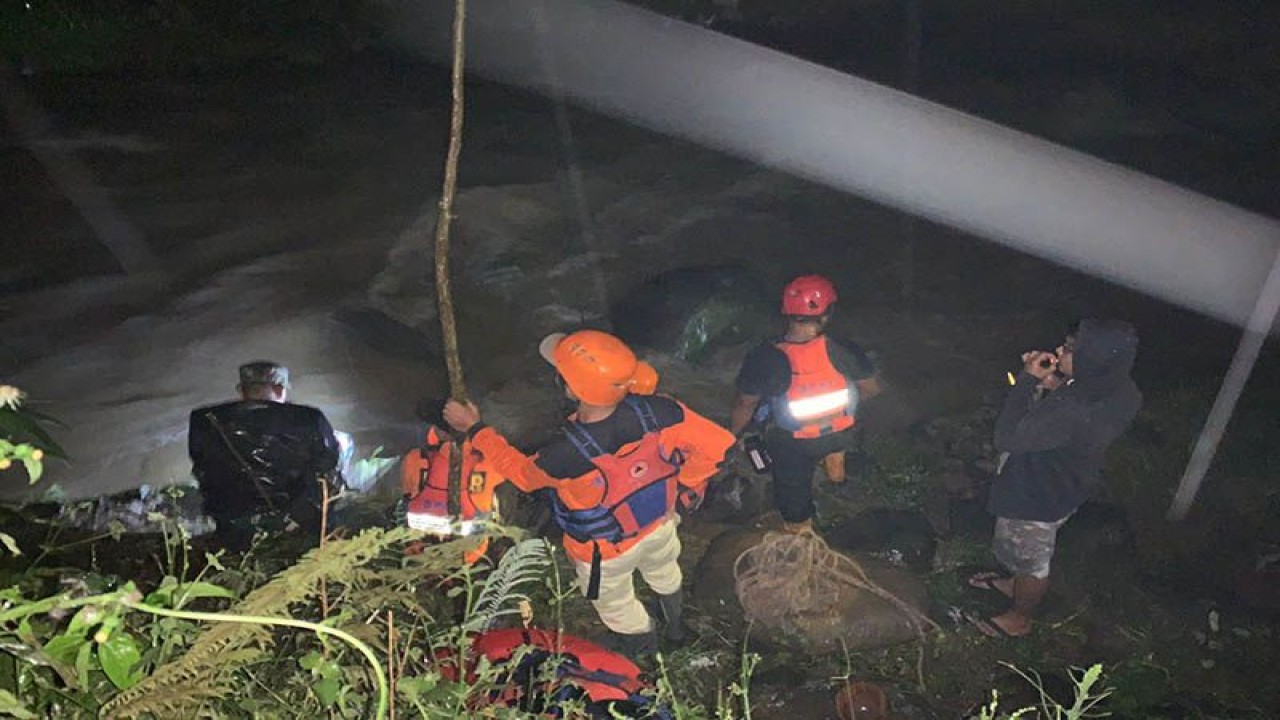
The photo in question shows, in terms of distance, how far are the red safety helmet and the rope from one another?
1.30 metres

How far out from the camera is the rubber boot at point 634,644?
441 cm

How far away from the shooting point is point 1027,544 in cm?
468

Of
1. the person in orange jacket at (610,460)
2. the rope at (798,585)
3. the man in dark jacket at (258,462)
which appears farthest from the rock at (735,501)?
the man in dark jacket at (258,462)

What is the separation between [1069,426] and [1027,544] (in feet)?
2.64

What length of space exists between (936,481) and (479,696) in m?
5.06

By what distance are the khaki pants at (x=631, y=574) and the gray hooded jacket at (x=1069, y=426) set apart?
1.73 meters

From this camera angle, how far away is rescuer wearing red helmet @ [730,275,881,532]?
16.1 feet

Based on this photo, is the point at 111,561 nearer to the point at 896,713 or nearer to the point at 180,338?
the point at 896,713

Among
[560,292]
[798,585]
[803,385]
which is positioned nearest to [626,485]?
[803,385]

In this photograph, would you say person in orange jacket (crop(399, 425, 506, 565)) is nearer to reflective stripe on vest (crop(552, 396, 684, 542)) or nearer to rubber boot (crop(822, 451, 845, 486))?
reflective stripe on vest (crop(552, 396, 684, 542))

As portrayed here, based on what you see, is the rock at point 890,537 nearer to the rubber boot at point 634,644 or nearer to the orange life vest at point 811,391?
the orange life vest at point 811,391

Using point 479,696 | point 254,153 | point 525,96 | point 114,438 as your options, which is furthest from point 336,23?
point 479,696

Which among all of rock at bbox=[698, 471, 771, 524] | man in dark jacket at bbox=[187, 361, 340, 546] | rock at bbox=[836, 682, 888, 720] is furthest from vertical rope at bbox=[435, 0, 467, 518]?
rock at bbox=[698, 471, 771, 524]

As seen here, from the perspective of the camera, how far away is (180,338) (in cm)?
820
